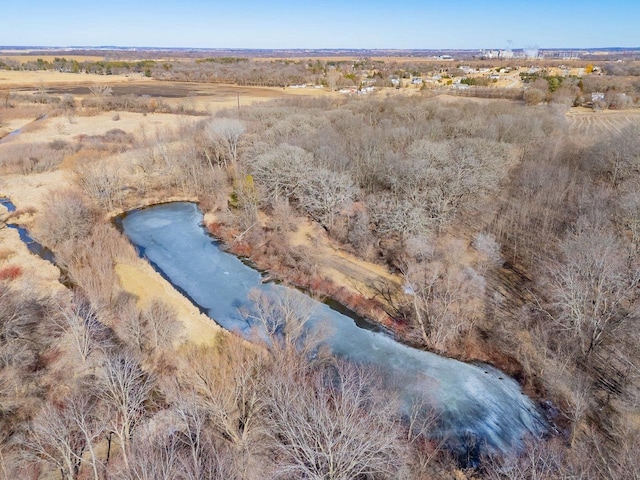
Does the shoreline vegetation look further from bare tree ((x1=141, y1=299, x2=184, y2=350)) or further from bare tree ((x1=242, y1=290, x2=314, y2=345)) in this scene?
bare tree ((x1=242, y1=290, x2=314, y2=345))

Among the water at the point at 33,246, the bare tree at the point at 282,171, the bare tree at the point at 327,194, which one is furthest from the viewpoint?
the bare tree at the point at 282,171

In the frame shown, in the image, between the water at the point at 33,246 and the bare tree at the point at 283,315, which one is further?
the water at the point at 33,246

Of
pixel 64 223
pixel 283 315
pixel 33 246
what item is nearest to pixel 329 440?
pixel 283 315

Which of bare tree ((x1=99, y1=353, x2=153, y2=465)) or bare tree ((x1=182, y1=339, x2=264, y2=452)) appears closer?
bare tree ((x1=99, y1=353, x2=153, y2=465))

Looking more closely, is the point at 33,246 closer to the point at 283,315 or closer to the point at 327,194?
the point at 283,315

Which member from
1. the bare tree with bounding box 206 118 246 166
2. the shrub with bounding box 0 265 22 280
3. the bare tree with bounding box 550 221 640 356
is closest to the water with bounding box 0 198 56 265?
the shrub with bounding box 0 265 22 280

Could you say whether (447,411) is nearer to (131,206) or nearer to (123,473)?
(123,473)

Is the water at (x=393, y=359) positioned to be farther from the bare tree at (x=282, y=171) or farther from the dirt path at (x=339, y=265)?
the bare tree at (x=282, y=171)

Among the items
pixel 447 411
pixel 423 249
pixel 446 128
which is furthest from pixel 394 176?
pixel 447 411

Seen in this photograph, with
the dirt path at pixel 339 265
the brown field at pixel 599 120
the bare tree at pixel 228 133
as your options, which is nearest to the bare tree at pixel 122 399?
the dirt path at pixel 339 265
